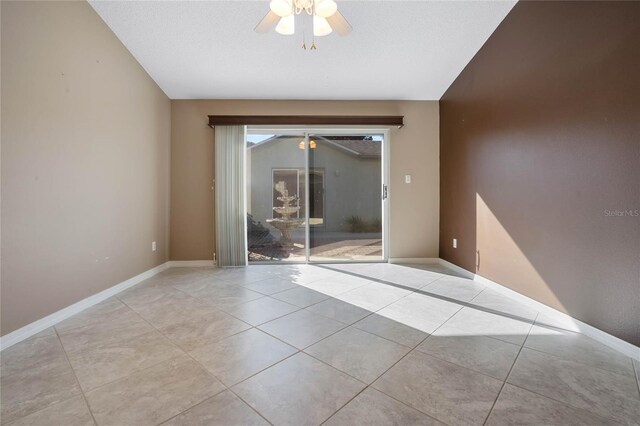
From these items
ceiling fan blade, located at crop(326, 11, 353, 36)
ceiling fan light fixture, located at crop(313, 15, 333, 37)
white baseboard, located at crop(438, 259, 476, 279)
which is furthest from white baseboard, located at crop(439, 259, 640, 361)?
ceiling fan light fixture, located at crop(313, 15, 333, 37)

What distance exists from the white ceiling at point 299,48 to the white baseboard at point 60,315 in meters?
2.58

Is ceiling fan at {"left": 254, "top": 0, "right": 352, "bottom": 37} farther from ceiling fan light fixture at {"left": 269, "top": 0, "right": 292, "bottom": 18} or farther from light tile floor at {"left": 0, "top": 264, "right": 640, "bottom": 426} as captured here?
light tile floor at {"left": 0, "top": 264, "right": 640, "bottom": 426}

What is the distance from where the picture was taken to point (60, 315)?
81.3 inches

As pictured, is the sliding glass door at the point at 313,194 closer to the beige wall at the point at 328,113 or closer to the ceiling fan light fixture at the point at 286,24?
the beige wall at the point at 328,113

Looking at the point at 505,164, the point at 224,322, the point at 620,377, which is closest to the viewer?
the point at 620,377

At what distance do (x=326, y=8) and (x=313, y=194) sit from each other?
2569 millimetres

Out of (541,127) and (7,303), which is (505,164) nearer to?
(541,127)

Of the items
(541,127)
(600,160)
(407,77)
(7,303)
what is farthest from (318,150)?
(7,303)

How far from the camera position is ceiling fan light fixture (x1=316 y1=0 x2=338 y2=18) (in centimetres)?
183

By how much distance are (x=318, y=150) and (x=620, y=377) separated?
3706mm

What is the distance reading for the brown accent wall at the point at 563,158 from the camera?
1.58m

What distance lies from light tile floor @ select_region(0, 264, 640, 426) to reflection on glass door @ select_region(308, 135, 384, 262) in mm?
1790

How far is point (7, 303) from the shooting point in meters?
1.68

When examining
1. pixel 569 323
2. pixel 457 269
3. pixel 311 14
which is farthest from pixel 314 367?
pixel 457 269
